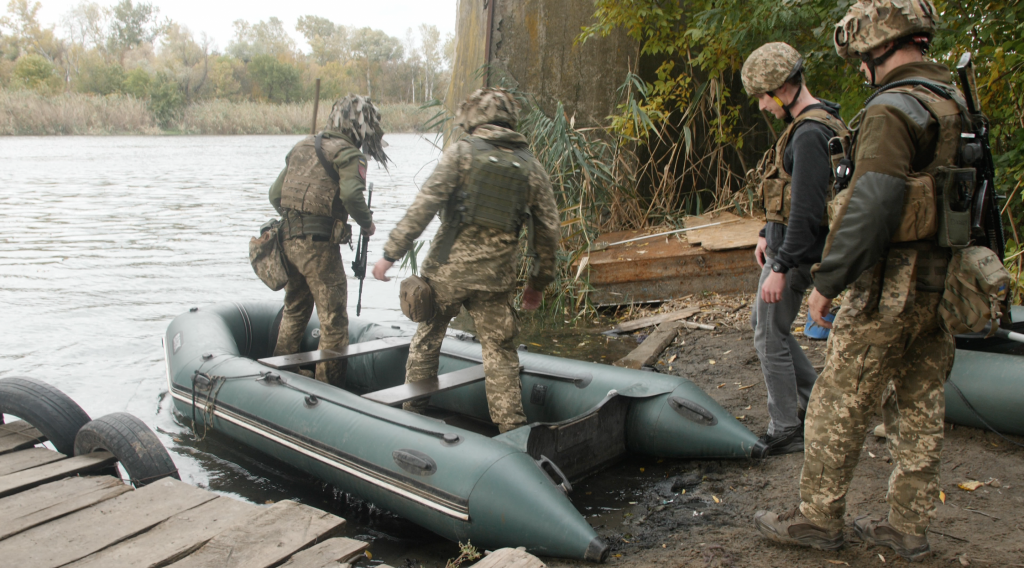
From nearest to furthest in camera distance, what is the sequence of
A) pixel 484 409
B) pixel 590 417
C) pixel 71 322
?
pixel 590 417, pixel 484 409, pixel 71 322

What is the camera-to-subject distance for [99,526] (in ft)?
7.91

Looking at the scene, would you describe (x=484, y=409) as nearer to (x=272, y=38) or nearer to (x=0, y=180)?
(x=0, y=180)

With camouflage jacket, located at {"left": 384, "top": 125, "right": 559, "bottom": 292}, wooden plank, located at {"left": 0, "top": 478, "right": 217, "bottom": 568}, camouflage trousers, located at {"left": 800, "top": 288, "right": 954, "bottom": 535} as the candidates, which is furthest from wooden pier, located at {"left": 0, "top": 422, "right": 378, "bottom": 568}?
camouflage trousers, located at {"left": 800, "top": 288, "right": 954, "bottom": 535}

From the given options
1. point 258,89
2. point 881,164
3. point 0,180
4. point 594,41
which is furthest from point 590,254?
point 258,89

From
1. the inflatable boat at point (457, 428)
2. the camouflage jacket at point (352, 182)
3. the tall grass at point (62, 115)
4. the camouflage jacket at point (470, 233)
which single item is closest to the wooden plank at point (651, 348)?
the inflatable boat at point (457, 428)

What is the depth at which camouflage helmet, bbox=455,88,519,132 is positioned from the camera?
128 inches

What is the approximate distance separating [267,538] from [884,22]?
8.13 ft

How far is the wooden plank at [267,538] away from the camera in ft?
7.18

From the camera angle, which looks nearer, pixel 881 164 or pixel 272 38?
pixel 881 164

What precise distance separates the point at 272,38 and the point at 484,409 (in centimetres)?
7888

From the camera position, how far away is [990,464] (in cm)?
303

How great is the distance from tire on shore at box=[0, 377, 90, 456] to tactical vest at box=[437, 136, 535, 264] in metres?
1.91

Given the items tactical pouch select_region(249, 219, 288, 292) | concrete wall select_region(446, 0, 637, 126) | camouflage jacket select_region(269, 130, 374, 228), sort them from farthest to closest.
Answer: concrete wall select_region(446, 0, 637, 126) → tactical pouch select_region(249, 219, 288, 292) → camouflage jacket select_region(269, 130, 374, 228)

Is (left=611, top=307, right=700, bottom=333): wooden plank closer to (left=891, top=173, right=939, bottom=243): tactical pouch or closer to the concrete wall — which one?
the concrete wall
